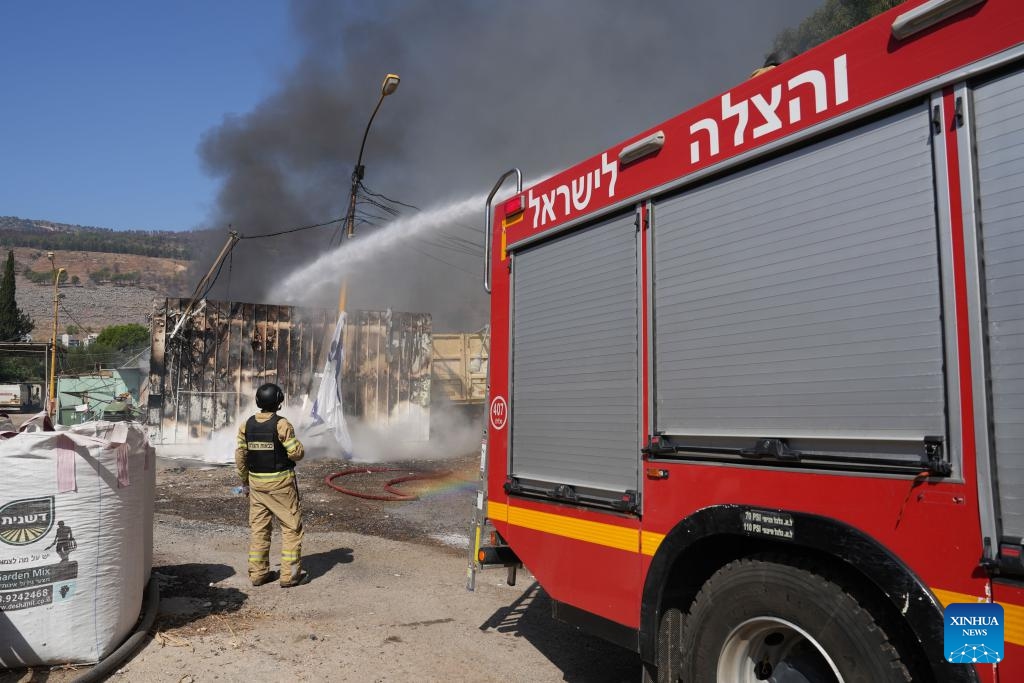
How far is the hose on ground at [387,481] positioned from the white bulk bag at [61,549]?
5.79m

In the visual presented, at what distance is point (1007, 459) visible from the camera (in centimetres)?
191

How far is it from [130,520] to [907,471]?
3874 mm

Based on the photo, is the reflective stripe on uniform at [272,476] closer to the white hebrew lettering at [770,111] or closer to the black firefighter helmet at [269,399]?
the black firefighter helmet at [269,399]

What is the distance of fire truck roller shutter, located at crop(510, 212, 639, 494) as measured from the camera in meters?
3.34

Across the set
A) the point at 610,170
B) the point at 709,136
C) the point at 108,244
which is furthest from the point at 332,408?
the point at 108,244

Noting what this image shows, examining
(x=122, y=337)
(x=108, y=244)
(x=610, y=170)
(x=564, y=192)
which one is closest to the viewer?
(x=610, y=170)

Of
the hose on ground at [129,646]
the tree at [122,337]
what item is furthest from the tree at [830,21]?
the tree at [122,337]

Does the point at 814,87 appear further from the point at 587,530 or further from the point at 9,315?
the point at 9,315

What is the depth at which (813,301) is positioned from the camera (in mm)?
2492

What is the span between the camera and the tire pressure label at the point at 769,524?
7.93ft

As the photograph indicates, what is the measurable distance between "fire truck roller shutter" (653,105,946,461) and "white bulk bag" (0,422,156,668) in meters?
2.95

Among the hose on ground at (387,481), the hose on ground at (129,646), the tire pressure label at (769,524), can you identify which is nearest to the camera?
the tire pressure label at (769,524)

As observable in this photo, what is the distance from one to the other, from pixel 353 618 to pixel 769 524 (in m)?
3.51

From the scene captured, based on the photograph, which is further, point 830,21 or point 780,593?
point 830,21
